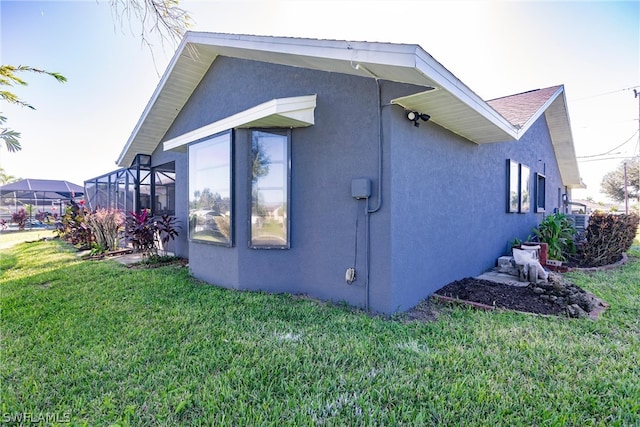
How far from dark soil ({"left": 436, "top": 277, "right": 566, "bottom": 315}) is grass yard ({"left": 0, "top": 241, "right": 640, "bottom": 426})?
49 centimetres

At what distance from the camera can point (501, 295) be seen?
211 inches

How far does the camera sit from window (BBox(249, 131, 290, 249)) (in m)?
5.35

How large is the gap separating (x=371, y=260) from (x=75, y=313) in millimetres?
4392

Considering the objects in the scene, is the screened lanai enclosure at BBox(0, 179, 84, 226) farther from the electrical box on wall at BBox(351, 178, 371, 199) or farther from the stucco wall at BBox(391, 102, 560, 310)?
the stucco wall at BBox(391, 102, 560, 310)

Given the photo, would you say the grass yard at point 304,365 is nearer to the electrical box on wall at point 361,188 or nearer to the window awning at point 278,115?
the electrical box on wall at point 361,188

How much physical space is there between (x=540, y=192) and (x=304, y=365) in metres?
11.9

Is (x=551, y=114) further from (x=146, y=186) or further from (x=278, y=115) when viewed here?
(x=146, y=186)

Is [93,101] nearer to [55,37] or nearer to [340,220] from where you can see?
[55,37]

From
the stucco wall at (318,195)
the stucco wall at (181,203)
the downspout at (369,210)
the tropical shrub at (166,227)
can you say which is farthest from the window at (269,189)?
the tropical shrub at (166,227)

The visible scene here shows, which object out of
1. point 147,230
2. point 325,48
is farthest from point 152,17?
point 147,230

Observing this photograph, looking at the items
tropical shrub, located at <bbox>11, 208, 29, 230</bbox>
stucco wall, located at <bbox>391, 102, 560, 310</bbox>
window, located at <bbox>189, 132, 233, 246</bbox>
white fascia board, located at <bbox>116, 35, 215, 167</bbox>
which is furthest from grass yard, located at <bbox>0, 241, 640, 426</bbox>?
tropical shrub, located at <bbox>11, 208, 29, 230</bbox>

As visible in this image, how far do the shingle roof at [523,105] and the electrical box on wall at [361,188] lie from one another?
4.23m

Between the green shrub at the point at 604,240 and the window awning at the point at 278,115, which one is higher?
the window awning at the point at 278,115

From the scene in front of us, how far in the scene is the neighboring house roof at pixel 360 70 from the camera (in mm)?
3650
